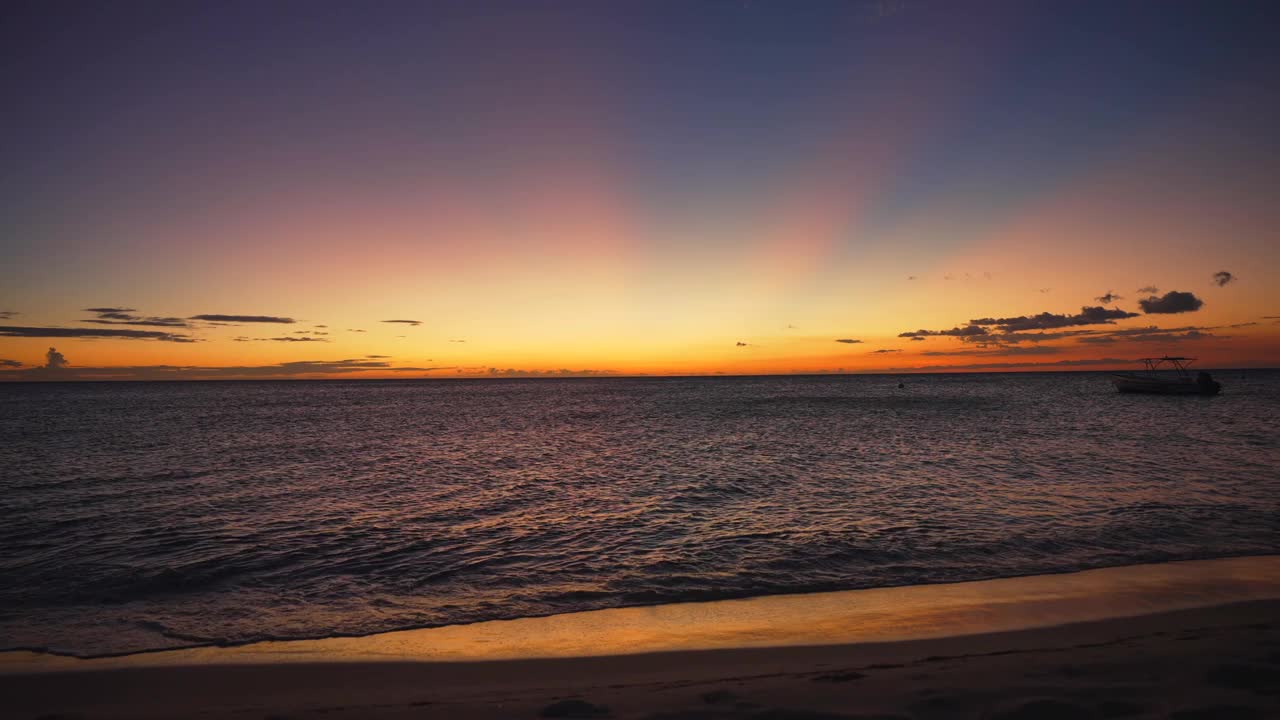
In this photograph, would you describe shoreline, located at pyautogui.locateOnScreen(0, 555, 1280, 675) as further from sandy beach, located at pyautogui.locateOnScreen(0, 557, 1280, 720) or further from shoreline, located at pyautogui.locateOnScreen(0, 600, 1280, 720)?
shoreline, located at pyautogui.locateOnScreen(0, 600, 1280, 720)

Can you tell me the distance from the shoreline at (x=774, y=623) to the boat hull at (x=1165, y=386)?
10871 centimetres

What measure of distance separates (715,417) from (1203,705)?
6644 cm

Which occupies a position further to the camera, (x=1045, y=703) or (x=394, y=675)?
(x=394, y=675)

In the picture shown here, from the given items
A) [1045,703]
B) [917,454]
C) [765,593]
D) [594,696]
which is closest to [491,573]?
[765,593]

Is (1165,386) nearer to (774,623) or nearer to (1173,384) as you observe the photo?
(1173,384)

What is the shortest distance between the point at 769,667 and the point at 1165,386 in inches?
4796

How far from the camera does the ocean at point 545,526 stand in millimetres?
12500

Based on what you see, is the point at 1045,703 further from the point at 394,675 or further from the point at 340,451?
the point at 340,451

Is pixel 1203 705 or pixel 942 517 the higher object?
pixel 1203 705

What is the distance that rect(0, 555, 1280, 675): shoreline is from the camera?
31.4ft

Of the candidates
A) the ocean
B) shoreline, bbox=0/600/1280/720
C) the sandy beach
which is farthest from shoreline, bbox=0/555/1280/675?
the ocean

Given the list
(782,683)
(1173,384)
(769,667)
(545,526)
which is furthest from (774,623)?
(1173,384)

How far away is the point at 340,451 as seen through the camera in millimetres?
41188

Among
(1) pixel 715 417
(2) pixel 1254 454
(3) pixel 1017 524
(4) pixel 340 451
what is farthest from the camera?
(1) pixel 715 417
